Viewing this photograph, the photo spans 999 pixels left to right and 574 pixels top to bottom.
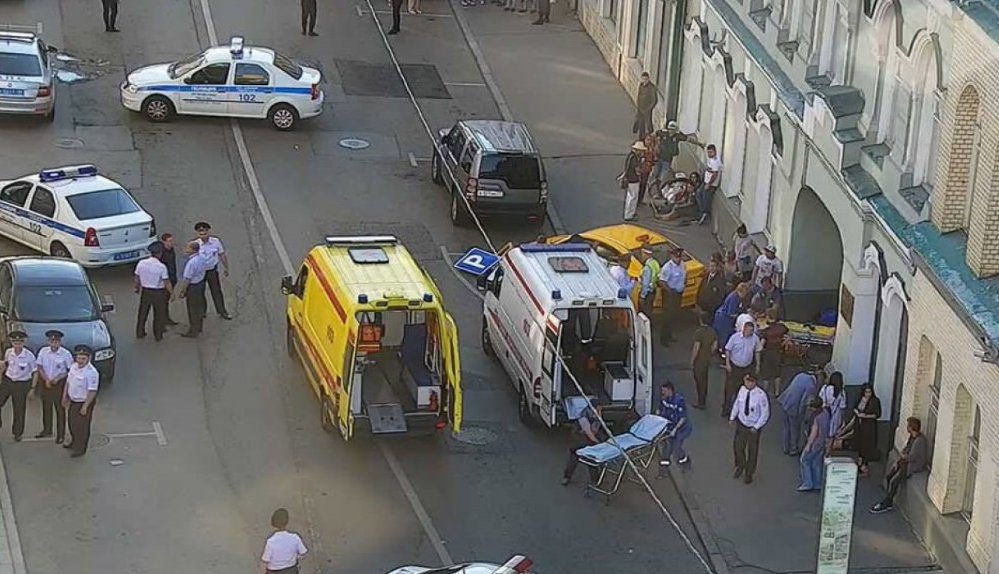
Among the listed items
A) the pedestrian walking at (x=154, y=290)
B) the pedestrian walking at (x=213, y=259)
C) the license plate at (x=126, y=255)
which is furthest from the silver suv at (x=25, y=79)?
the pedestrian walking at (x=154, y=290)

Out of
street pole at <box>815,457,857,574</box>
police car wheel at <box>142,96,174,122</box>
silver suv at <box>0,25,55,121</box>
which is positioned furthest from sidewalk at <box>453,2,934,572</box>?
silver suv at <box>0,25,55,121</box>

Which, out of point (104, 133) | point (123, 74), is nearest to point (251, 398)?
point (104, 133)

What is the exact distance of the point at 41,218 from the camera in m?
33.3

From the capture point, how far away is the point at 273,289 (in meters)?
33.2

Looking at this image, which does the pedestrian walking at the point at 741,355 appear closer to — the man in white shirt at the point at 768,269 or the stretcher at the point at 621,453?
the stretcher at the point at 621,453

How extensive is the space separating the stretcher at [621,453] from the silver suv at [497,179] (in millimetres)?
8938

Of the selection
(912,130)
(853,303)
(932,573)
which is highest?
(912,130)

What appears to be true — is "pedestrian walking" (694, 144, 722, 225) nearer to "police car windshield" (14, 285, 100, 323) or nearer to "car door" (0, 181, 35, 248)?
"car door" (0, 181, 35, 248)

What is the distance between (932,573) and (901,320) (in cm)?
388

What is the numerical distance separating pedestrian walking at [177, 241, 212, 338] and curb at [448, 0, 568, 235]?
8073mm

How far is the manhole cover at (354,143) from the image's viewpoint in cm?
4028

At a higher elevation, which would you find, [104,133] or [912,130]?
[912,130]

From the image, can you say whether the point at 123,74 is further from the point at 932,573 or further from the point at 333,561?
the point at 932,573

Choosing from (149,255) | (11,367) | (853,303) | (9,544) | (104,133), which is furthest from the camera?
(104,133)
